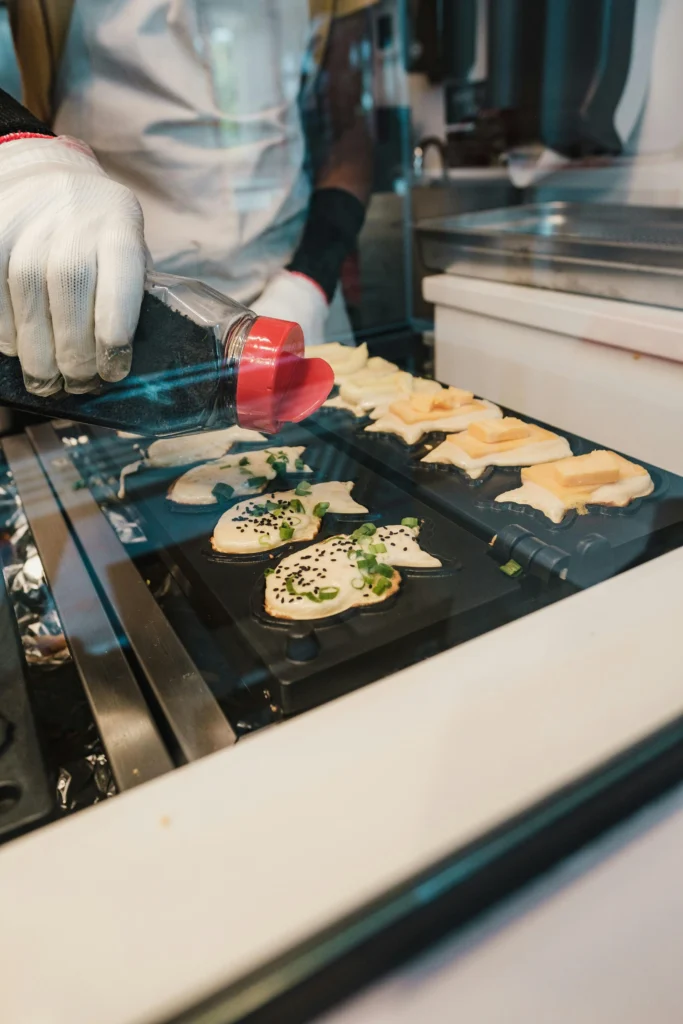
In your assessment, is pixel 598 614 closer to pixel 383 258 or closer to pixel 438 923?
pixel 438 923

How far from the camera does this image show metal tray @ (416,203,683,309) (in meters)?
1.12

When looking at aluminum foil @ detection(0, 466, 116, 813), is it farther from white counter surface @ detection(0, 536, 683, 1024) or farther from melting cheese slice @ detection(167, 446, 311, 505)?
melting cheese slice @ detection(167, 446, 311, 505)

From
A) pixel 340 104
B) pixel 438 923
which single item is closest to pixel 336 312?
pixel 340 104

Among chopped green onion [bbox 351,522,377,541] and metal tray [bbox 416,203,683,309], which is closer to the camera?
chopped green onion [bbox 351,522,377,541]

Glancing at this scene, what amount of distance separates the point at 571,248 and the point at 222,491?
2.61 feet

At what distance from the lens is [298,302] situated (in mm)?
1199

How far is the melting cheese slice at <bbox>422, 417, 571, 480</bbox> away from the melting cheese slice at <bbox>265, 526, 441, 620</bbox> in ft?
0.62

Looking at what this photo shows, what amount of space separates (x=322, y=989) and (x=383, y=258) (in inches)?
56.3

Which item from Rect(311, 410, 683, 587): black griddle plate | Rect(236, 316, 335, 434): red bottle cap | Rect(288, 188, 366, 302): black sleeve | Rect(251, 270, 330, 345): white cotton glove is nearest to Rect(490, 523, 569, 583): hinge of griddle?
Rect(311, 410, 683, 587): black griddle plate

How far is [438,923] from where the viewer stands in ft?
1.53

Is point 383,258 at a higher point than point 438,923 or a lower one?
higher

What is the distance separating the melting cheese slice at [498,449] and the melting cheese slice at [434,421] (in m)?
0.06

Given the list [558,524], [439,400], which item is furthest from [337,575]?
[439,400]

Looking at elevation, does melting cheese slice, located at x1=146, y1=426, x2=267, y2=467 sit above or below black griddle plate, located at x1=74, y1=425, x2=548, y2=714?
above
